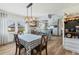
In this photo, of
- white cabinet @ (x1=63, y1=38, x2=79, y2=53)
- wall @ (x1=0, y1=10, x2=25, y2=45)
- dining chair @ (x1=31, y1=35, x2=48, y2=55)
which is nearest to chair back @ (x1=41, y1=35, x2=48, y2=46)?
dining chair @ (x1=31, y1=35, x2=48, y2=55)

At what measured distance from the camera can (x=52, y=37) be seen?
2.23 meters

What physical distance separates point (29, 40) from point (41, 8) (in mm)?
624

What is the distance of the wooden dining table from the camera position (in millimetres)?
2205

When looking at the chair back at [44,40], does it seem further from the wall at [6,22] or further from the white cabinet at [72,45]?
the wall at [6,22]

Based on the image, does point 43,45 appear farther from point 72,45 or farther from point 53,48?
point 72,45

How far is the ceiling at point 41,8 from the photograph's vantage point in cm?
218

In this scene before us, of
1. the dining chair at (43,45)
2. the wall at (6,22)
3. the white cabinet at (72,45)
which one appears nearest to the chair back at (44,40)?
the dining chair at (43,45)

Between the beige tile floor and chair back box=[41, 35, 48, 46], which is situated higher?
chair back box=[41, 35, 48, 46]

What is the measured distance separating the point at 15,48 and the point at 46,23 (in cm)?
→ 73

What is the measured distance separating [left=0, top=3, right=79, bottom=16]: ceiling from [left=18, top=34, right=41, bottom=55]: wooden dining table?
402 millimetres

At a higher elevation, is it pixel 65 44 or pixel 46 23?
pixel 46 23

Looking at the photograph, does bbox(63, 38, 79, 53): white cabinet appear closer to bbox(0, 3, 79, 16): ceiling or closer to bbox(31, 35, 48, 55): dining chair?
bbox(31, 35, 48, 55): dining chair
